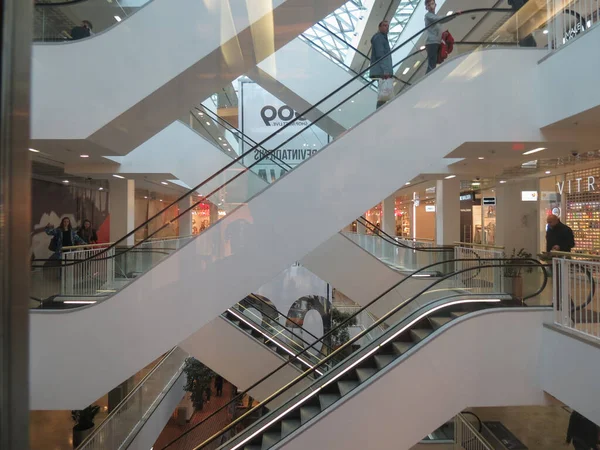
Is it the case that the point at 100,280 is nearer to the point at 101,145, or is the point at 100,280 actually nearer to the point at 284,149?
the point at 101,145

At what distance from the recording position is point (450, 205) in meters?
13.8

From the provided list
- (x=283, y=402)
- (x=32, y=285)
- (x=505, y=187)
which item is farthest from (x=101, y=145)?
(x=505, y=187)

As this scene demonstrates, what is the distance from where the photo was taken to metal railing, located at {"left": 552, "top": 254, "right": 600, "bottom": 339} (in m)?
5.37

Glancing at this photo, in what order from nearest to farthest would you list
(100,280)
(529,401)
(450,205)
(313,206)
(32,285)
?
(32,285) < (529,401) < (313,206) < (100,280) < (450,205)

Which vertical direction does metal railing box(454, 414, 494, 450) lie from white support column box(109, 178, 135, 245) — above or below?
below

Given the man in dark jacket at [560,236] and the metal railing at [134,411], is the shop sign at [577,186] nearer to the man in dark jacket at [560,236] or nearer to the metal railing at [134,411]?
the man in dark jacket at [560,236]

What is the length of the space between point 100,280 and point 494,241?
1234 centimetres

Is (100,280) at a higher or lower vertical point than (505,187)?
lower

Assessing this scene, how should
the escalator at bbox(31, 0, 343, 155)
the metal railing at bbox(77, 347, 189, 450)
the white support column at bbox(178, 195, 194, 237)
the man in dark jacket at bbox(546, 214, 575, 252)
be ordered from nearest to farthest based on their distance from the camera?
the escalator at bbox(31, 0, 343, 155) → the white support column at bbox(178, 195, 194, 237) → the man in dark jacket at bbox(546, 214, 575, 252) → the metal railing at bbox(77, 347, 189, 450)

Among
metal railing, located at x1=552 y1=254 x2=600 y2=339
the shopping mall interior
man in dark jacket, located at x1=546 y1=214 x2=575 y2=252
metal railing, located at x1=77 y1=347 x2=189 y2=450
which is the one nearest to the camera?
metal railing, located at x1=552 y1=254 x2=600 y2=339

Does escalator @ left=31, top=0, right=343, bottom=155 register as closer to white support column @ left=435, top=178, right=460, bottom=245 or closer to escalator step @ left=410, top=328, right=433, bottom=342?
escalator step @ left=410, top=328, right=433, bottom=342

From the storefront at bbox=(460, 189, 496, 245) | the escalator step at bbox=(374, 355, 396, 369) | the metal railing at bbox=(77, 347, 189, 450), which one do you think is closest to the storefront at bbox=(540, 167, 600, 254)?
the storefront at bbox=(460, 189, 496, 245)

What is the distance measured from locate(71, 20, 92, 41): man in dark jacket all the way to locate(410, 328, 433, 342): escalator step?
6.34 metres

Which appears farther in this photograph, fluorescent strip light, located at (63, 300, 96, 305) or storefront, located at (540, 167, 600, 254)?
storefront, located at (540, 167, 600, 254)
